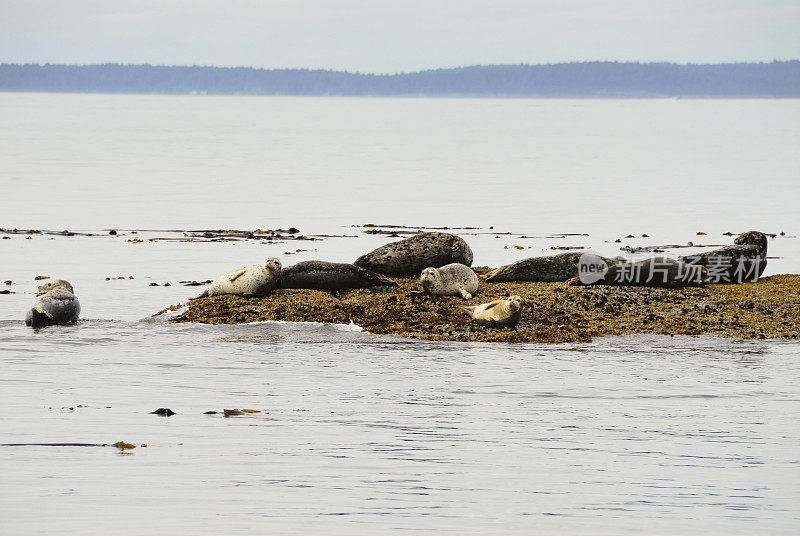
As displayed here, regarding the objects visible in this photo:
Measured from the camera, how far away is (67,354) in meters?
10.3

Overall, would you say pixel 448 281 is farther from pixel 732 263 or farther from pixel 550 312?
pixel 732 263

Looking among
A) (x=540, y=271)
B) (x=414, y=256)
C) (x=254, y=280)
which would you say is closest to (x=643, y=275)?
(x=540, y=271)

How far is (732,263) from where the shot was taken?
13.9 meters

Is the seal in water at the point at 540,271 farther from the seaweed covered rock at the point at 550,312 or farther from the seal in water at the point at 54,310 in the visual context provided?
the seal in water at the point at 54,310

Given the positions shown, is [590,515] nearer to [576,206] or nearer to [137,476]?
[137,476]

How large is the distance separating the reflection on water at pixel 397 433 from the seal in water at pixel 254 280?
129cm

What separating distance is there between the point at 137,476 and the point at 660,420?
3852mm

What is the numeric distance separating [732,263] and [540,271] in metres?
2.51

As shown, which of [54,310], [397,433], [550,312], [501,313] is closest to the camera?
[397,433]

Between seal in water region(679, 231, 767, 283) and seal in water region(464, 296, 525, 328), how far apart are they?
11.7 feet

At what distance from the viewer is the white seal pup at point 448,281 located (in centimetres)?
1234

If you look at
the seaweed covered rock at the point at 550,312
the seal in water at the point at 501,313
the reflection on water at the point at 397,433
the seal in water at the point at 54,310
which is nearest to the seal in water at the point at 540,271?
the seaweed covered rock at the point at 550,312

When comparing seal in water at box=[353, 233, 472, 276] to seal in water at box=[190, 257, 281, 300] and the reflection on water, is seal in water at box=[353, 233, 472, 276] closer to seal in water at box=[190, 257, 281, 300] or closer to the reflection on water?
seal in water at box=[190, 257, 281, 300]

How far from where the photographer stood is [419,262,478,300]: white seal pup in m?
12.3
